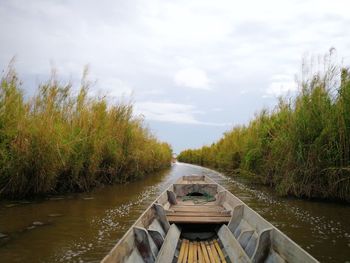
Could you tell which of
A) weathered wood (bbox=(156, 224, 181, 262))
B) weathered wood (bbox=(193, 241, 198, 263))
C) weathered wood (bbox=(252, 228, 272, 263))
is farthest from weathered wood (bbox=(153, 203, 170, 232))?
weathered wood (bbox=(252, 228, 272, 263))

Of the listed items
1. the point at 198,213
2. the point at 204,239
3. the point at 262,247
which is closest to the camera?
the point at 262,247

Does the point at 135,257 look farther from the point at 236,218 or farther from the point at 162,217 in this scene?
the point at 236,218

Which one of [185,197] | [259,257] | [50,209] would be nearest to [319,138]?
[185,197]

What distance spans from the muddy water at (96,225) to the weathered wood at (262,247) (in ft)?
3.64

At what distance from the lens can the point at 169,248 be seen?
3754mm

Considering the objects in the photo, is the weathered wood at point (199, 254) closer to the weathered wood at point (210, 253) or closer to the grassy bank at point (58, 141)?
the weathered wood at point (210, 253)

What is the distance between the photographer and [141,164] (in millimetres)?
14125

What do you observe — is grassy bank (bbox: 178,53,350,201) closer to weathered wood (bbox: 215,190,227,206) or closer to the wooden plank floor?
weathered wood (bbox: 215,190,227,206)

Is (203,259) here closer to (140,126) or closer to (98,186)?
(98,186)

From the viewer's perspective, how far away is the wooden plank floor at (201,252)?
3.77 meters

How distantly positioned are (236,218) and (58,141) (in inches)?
177

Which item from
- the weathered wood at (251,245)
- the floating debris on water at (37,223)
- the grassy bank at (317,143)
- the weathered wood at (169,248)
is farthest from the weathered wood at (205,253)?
the grassy bank at (317,143)

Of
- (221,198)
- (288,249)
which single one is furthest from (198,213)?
(288,249)

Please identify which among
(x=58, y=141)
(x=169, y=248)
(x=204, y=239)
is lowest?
(x=204, y=239)
